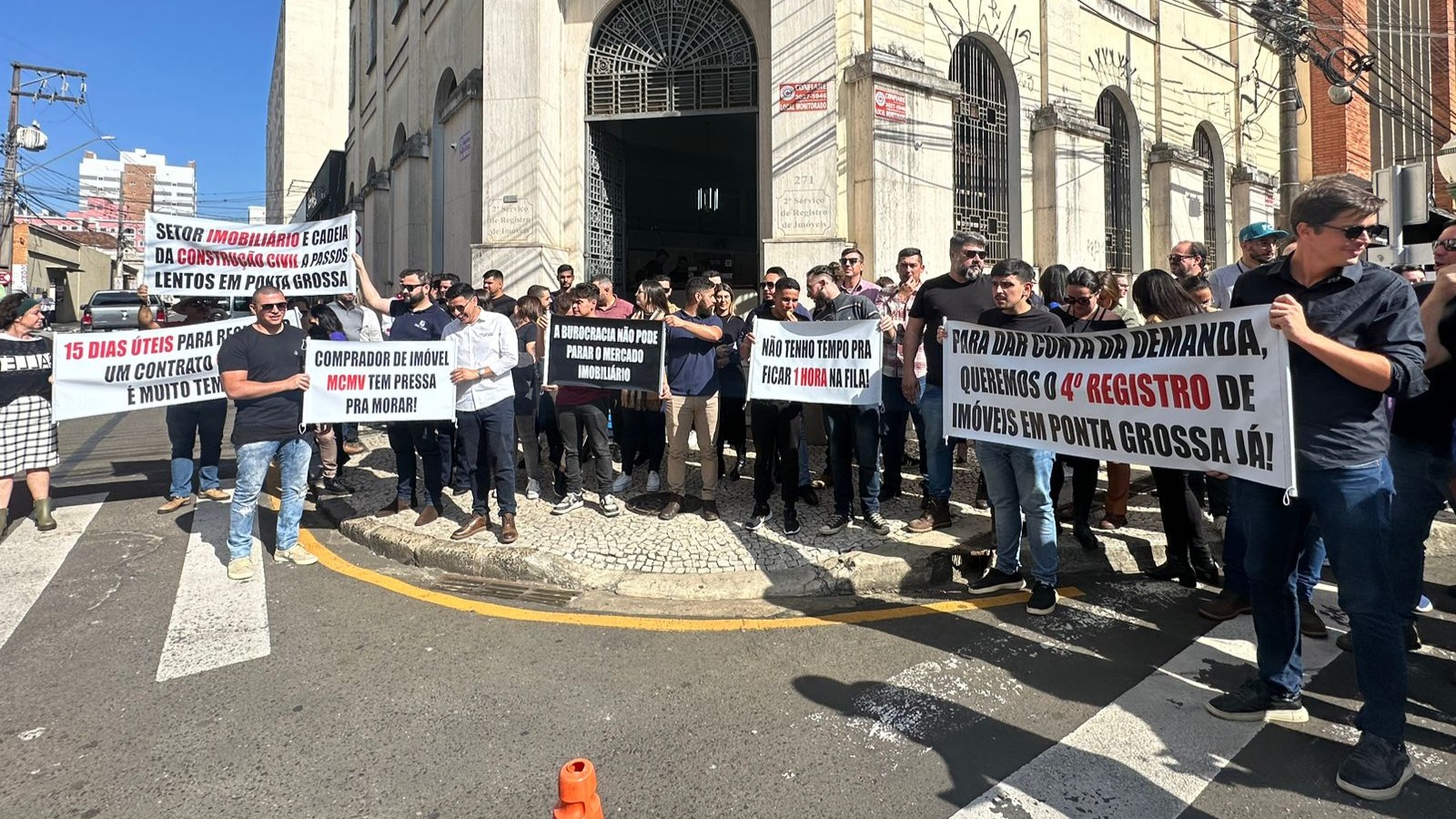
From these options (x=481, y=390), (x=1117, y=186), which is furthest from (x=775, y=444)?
(x=1117, y=186)

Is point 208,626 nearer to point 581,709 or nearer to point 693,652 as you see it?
point 581,709

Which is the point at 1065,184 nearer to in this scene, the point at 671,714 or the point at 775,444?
the point at 775,444

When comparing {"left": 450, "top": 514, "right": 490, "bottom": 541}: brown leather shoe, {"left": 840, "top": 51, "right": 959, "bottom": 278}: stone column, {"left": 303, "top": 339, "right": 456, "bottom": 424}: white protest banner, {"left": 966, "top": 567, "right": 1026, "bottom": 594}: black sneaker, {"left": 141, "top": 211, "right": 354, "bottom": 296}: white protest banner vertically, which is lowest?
{"left": 966, "top": 567, "right": 1026, "bottom": 594}: black sneaker

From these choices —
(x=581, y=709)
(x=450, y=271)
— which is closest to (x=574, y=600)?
(x=581, y=709)

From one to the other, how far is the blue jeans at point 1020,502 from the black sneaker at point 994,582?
4 centimetres

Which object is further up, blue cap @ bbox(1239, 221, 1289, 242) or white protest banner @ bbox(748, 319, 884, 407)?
blue cap @ bbox(1239, 221, 1289, 242)

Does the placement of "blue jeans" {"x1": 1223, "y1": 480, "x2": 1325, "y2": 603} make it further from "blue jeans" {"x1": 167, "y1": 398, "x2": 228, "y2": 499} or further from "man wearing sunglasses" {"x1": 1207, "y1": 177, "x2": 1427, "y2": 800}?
"blue jeans" {"x1": 167, "y1": 398, "x2": 228, "y2": 499}

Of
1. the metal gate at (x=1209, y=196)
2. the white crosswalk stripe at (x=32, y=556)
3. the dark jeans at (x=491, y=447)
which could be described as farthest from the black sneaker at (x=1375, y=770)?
the metal gate at (x=1209, y=196)

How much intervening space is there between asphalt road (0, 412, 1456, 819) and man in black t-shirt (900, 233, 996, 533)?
3.52 ft

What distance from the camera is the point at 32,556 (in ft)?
18.4

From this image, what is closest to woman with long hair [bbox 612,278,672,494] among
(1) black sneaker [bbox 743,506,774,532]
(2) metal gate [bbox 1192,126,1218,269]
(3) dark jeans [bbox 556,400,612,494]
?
(3) dark jeans [bbox 556,400,612,494]

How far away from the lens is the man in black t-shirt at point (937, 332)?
532 centimetres

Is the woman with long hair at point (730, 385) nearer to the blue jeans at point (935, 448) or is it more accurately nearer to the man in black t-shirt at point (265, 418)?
the blue jeans at point (935, 448)

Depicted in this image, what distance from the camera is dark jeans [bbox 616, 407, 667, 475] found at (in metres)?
6.86
